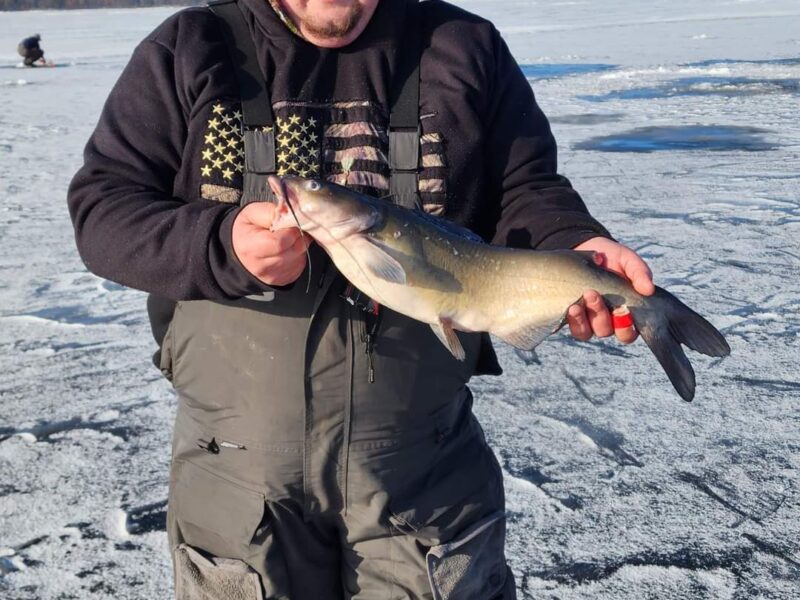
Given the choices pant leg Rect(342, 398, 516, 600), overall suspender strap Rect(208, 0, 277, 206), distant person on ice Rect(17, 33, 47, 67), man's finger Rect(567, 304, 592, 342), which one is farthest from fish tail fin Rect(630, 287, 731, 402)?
distant person on ice Rect(17, 33, 47, 67)

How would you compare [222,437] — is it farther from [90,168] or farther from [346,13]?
[346,13]

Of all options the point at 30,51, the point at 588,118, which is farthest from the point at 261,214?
the point at 30,51

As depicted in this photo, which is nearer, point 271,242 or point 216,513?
point 271,242

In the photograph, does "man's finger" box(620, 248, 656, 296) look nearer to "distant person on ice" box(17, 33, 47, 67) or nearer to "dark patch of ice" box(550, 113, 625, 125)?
"dark patch of ice" box(550, 113, 625, 125)

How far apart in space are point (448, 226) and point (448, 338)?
0.25 metres

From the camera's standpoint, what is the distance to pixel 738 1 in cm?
3478

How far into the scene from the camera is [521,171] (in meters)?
2.21

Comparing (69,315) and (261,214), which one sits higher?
(261,214)

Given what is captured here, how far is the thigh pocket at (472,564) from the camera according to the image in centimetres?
210

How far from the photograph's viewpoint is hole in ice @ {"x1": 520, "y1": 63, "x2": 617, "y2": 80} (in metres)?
15.8

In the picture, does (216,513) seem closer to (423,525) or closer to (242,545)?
(242,545)

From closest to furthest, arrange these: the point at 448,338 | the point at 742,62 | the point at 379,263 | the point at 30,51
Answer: the point at 379,263 < the point at 448,338 < the point at 742,62 < the point at 30,51

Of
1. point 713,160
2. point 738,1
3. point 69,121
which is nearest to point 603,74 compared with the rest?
point 713,160

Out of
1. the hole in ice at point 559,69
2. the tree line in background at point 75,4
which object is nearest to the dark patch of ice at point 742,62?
the hole in ice at point 559,69
